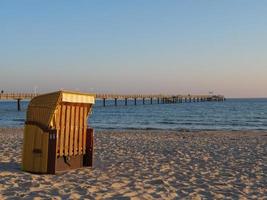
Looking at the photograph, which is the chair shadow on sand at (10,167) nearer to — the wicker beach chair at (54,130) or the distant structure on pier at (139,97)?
the wicker beach chair at (54,130)

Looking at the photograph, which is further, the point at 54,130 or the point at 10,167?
the point at 10,167

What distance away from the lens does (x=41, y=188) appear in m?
7.23

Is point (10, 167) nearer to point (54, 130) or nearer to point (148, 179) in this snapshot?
point (54, 130)

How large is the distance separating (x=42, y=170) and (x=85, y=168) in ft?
3.79

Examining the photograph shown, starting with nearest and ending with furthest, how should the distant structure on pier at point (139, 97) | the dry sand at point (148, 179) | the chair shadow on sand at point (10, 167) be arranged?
1. the dry sand at point (148, 179)
2. the chair shadow on sand at point (10, 167)
3. the distant structure on pier at point (139, 97)

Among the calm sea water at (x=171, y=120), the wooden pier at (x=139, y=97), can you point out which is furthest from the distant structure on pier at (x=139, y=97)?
the calm sea water at (x=171, y=120)

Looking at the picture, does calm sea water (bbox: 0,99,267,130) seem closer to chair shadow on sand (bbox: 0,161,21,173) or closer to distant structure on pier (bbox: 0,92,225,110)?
distant structure on pier (bbox: 0,92,225,110)

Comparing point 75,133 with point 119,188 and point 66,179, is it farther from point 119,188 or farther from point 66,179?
point 119,188

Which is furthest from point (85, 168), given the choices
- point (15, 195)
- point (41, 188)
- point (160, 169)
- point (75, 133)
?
point (15, 195)

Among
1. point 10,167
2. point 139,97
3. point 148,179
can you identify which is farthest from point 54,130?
point 139,97

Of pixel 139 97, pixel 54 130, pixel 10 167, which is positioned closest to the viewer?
pixel 54 130

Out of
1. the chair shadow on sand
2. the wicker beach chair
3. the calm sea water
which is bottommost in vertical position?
the calm sea water

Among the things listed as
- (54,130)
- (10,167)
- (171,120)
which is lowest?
(171,120)

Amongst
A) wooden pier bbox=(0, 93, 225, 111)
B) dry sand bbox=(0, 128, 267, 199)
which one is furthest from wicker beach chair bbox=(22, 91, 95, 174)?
wooden pier bbox=(0, 93, 225, 111)
